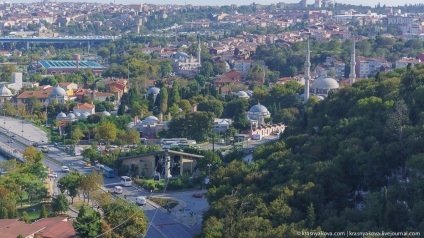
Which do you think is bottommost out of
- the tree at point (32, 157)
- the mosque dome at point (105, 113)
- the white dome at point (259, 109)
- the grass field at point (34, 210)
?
the mosque dome at point (105, 113)

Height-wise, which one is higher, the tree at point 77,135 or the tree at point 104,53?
the tree at point 77,135

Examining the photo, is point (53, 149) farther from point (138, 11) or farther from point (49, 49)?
point (138, 11)

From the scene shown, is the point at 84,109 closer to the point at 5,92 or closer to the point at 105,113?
the point at 105,113

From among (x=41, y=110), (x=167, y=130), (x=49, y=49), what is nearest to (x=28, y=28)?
(x=49, y=49)

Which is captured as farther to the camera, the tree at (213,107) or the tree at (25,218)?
the tree at (213,107)

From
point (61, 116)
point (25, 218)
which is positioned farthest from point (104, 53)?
point (25, 218)

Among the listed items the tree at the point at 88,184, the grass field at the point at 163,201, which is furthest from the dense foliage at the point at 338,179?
the tree at the point at 88,184

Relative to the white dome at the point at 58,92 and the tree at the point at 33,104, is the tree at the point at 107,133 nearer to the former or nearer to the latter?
the tree at the point at 33,104
